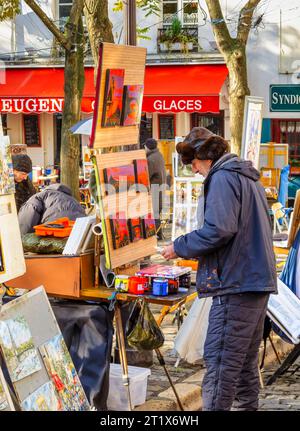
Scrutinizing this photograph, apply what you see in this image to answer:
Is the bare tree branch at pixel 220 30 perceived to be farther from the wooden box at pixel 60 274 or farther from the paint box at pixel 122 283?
the paint box at pixel 122 283

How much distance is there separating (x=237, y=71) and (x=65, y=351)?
36.9 ft

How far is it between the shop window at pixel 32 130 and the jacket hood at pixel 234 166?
64.7ft

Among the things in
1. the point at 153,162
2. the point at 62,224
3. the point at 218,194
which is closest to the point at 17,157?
the point at 62,224

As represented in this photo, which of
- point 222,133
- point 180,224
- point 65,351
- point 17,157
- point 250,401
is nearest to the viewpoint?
point 65,351

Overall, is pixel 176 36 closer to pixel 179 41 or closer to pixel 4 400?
pixel 179 41

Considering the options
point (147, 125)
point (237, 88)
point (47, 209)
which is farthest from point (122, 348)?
point (147, 125)

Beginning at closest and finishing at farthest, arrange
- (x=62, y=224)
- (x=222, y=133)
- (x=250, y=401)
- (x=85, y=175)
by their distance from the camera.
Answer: (x=250, y=401) → (x=62, y=224) → (x=85, y=175) → (x=222, y=133)

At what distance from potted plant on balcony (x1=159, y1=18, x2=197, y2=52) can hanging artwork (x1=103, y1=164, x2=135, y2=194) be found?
56.0 ft

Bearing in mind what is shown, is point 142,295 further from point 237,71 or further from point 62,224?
point 237,71

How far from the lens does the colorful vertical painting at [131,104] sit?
19.7ft

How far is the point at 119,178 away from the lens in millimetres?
5750

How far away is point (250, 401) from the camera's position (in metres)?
5.39

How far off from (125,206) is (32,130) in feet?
63.0

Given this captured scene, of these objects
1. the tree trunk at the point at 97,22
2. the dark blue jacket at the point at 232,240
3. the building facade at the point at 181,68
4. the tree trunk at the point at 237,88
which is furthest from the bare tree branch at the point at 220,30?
the dark blue jacket at the point at 232,240
